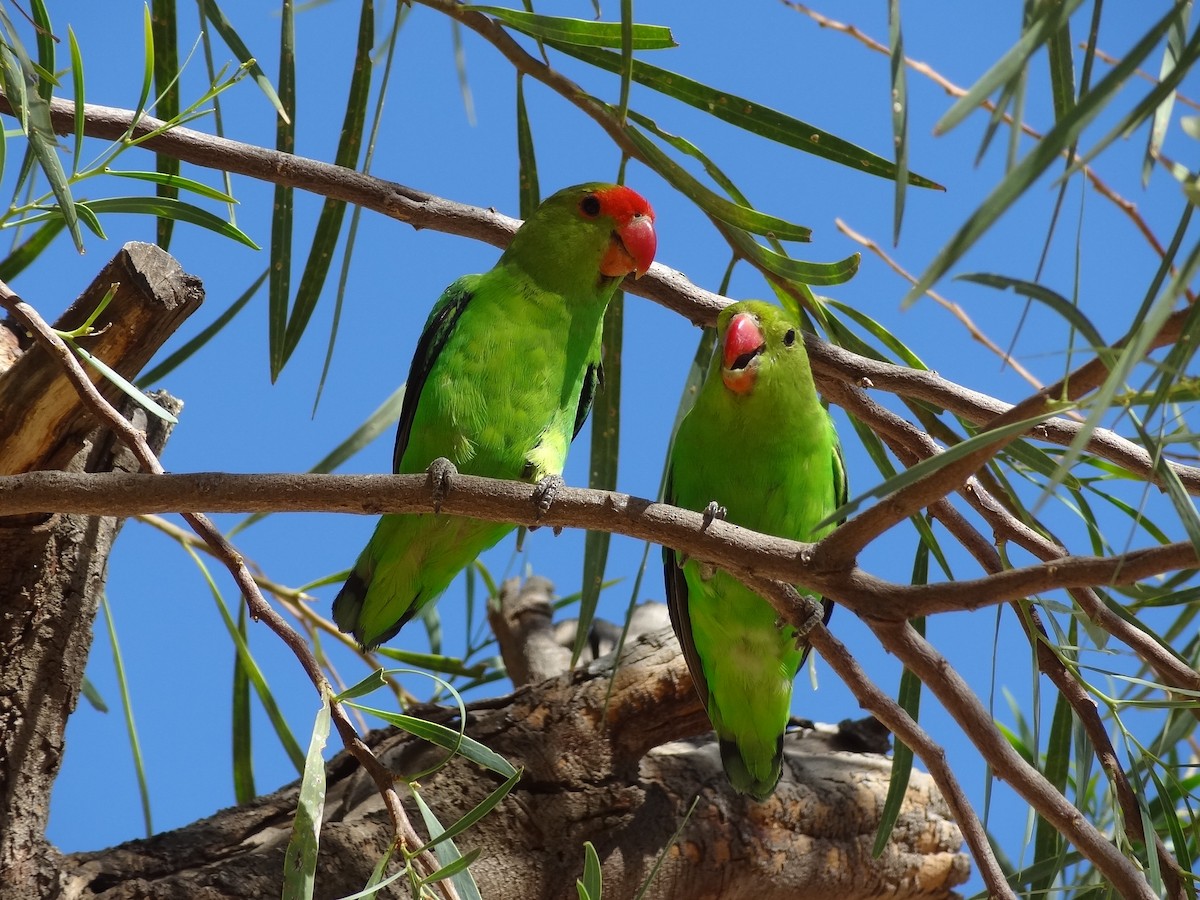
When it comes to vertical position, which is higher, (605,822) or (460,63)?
(460,63)

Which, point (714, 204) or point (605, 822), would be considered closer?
point (714, 204)

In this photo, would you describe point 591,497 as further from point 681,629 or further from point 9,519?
point 9,519

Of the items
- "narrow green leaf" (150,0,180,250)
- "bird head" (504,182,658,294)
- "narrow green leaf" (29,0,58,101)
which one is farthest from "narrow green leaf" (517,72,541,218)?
"narrow green leaf" (29,0,58,101)

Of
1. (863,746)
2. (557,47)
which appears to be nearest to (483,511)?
(557,47)

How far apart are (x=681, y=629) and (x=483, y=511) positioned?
0.87 meters

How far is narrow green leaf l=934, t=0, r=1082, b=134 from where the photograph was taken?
2.68 feet

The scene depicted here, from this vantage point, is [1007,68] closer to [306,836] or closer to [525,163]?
[306,836]

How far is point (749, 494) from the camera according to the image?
8.00ft

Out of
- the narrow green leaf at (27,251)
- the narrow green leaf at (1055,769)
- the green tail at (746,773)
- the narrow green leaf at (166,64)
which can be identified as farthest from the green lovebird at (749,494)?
the narrow green leaf at (27,251)

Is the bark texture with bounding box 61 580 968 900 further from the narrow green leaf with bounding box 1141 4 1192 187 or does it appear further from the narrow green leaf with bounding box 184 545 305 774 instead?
the narrow green leaf with bounding box 1141 4 1192 187

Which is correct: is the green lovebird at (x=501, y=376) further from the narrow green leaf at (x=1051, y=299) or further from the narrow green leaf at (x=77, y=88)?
the narrow green leaf at (x=1051, y=299)

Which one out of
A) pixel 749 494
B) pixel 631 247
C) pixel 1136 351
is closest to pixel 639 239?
pixel 631 247

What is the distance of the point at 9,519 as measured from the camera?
2.06 m

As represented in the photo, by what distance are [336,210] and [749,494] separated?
1.11 meters
